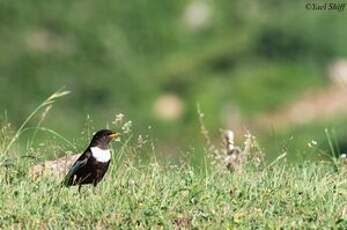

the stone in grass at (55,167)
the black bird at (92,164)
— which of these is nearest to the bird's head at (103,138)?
the black bird at (92,164)

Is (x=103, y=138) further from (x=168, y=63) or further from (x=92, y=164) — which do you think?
(x=168, y=63)

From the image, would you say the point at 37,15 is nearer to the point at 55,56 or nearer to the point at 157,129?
the point at 55,56

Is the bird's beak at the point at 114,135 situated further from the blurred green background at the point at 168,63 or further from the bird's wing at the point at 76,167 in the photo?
the blurred green background at the point at 168,63

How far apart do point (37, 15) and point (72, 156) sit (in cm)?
2965

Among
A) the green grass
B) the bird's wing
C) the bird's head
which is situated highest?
the bird's head

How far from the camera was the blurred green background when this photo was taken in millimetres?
33812

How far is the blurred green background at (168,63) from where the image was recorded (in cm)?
3381

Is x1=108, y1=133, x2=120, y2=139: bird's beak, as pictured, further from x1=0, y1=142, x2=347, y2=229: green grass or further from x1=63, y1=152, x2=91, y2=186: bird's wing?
x1=63, y1=152, x2=91, y2=186: bird's wing

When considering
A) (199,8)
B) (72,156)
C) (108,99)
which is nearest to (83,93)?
(108,99)

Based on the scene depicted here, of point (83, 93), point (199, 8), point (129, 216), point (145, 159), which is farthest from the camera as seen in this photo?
point (199, 8)

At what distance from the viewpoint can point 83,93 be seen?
35188 mm

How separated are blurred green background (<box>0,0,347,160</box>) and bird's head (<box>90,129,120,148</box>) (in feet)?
70.9

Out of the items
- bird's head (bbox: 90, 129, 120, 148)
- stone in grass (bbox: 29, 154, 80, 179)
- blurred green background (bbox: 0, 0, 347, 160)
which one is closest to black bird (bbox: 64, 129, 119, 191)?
bird's head (bbox: 90, 129, 120, 148)

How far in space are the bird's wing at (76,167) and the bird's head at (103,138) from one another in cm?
10
